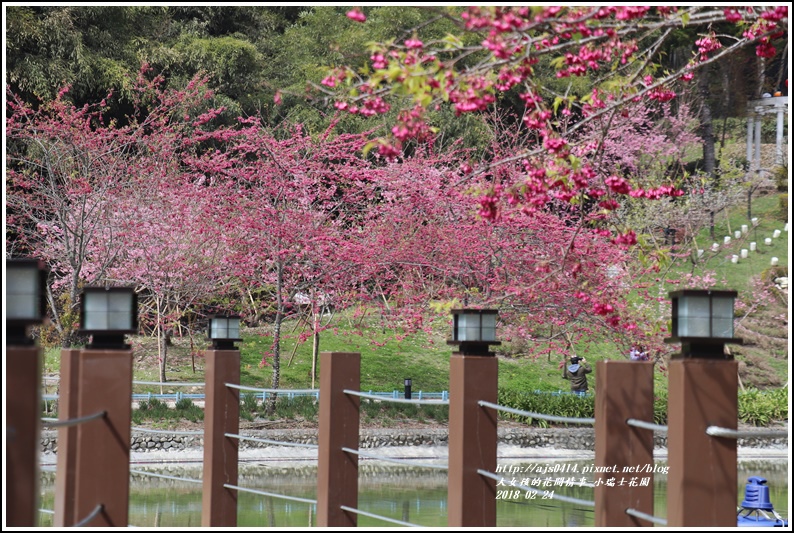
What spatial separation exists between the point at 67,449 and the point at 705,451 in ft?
6.10

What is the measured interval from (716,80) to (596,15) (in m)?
20.9

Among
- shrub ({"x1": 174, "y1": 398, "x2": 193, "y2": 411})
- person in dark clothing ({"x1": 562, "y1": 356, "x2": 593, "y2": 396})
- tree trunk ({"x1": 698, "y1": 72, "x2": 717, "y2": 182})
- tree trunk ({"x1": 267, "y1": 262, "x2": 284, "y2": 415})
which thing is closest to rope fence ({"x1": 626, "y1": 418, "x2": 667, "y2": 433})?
tree trunk ({"x1": 267, "y1": 262, "x2": 284, "y2": 415})

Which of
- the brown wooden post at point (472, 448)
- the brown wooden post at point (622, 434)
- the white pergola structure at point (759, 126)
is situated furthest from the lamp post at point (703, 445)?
the white pergola structure at point (759, 126)

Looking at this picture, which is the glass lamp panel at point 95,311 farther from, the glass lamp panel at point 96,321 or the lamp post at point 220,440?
the lamp post at point 220,440

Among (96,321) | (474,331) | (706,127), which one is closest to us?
(96,321)

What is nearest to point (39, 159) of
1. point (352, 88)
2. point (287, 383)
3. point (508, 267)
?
point (287, 383)

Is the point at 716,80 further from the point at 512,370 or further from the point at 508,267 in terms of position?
the point at 508,267

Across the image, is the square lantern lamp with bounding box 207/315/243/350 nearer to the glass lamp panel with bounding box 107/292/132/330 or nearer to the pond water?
the glass lamp panel with bounding box 107/292/132/330

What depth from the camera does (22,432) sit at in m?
1.75

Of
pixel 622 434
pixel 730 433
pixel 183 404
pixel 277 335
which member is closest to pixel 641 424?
pixel 622 434

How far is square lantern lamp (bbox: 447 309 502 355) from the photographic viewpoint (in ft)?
10.5

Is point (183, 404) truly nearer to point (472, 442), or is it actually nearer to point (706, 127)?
point (472, 442)

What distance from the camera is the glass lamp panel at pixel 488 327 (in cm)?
321

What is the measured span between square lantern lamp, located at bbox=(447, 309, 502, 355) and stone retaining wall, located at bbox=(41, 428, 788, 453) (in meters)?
7.54
